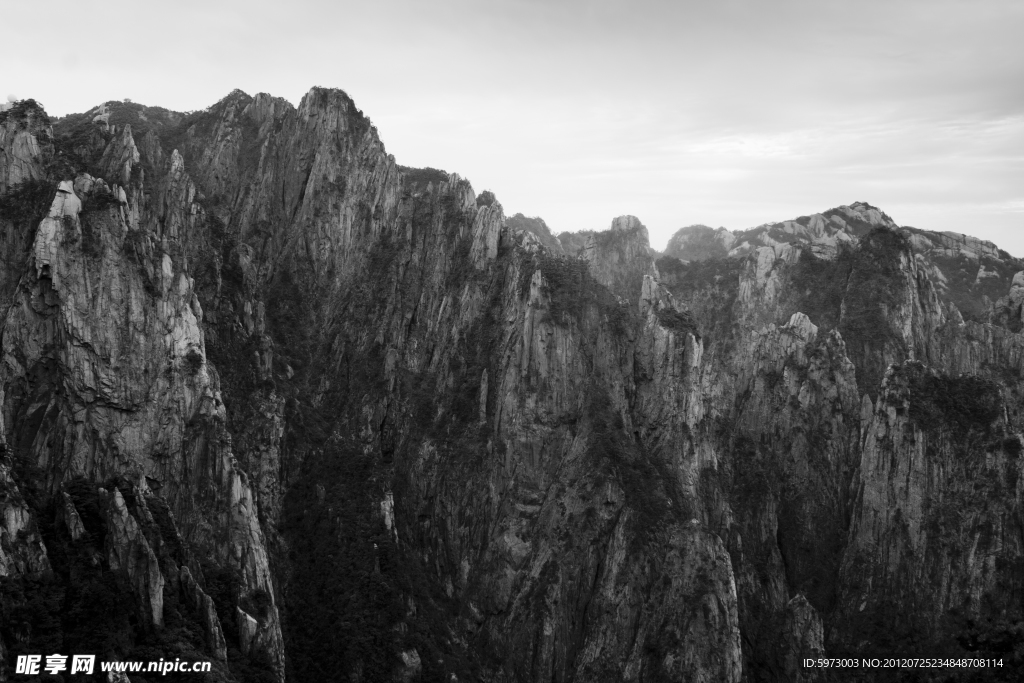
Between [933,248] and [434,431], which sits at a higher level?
[933,248]

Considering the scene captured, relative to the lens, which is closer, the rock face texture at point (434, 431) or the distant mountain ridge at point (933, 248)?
the rock face texture at point (434, 431)

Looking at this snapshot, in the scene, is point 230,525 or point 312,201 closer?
point 230,525

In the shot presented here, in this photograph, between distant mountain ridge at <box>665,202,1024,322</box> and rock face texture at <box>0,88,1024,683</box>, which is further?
distant mountain ridge at <box>665,202,1024,322</box>

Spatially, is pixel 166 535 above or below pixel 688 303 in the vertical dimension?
below

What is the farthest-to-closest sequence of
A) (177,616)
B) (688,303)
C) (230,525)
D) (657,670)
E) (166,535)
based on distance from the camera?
(688,303) → (657,670) → (230,525) → (166,535) → (177,616)

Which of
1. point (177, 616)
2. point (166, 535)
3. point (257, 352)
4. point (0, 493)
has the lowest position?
point (177, 616)

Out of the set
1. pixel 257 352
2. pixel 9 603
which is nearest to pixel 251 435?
pixel 257 352

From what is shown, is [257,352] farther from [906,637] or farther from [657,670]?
[906,637]

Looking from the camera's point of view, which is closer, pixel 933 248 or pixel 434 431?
pixel 434 431
